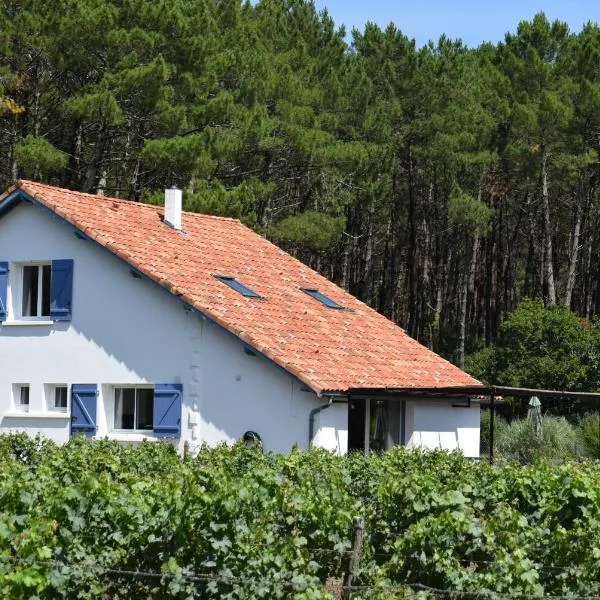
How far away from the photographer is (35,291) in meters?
24.6

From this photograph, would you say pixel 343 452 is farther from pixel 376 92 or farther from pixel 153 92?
pixel 376 92

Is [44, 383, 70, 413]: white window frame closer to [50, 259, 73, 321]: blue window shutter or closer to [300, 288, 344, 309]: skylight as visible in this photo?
[50, 259, 73, 321]: blue window shutter

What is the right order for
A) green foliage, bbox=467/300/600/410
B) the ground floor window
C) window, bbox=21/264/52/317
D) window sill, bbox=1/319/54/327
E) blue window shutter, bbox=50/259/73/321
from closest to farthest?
blue window shutter, bbox=50/259/73/321
window sill, bbox=1/319/54/327
the ground floor window
window, bbox=21/264/52/317
green foliage, bbox=467/300/600/410

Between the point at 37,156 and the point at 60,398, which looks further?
the point at 37,156

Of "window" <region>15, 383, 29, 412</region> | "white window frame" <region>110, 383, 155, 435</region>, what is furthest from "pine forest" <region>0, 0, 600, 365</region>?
"white window frame" <region>110, 383, 155, 435</region>

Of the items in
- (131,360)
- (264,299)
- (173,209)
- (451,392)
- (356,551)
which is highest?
(173,209)

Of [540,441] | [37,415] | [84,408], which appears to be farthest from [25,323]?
[540,441]

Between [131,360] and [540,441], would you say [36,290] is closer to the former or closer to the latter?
[131,360]

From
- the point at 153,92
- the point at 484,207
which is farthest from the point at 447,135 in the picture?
the point at 153,92

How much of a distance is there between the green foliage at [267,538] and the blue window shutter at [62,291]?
10515 mm

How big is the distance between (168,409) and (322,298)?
224 inches

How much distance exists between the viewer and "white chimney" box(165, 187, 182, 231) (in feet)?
85.5

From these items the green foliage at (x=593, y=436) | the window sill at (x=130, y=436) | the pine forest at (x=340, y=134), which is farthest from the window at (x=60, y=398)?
the green foliage at (x=593, y=436)

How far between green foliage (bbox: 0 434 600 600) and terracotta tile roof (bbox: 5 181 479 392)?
27.0ft
